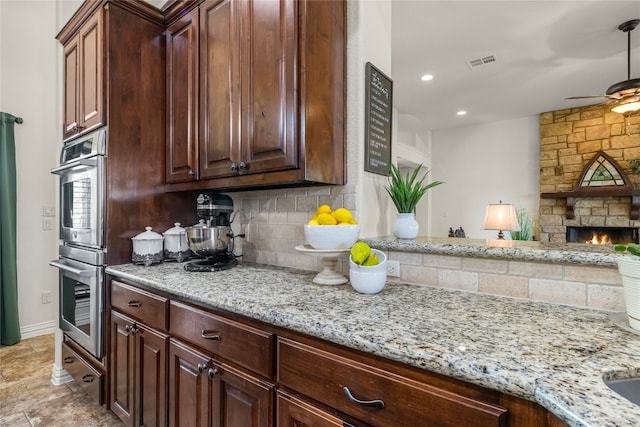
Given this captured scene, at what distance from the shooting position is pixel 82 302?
6.43 ft

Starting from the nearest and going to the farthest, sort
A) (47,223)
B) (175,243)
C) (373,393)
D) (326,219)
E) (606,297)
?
1. (373,393)
2. (606,297)
3. (326,219)
4. (175,243)
5. (47,223)

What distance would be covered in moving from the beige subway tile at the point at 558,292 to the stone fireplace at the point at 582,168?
5.21m

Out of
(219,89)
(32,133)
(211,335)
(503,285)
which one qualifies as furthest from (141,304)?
(32,133)

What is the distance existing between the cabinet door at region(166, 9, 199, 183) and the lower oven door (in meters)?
0.71

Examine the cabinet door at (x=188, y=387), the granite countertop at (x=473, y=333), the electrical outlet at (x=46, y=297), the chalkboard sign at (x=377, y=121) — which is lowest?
the electrical outlet at (x=46, y=297)

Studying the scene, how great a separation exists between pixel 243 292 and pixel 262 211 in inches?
32.1

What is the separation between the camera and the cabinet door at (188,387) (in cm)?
121

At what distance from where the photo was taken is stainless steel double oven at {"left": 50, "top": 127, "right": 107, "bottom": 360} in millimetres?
1844

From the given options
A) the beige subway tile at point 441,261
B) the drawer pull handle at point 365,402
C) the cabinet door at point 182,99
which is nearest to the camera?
the drawer pull handle at point 365,402

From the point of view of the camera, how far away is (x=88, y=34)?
6.62 ft

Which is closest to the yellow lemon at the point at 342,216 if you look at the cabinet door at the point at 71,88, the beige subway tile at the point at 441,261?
the beige subway tile at the point at 441,261

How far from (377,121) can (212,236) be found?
3.41 ft

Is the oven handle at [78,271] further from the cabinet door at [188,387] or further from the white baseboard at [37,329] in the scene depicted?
the white baseboard at [37,329]

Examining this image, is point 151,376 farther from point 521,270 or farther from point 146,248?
point 521,270
